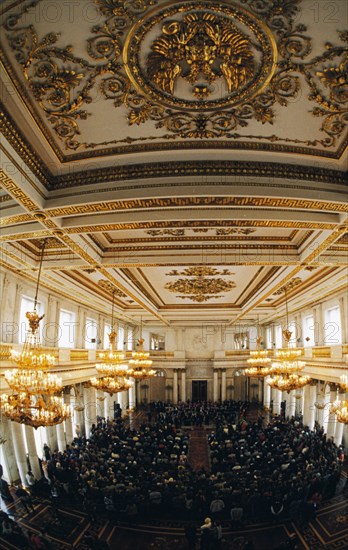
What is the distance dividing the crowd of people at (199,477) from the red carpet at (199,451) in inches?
33.1

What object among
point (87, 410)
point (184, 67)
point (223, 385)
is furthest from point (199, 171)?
point (223, 385)

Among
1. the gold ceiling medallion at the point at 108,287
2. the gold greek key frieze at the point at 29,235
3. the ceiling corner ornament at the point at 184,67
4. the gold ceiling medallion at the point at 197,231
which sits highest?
the ceiling corner ornament at the point at 184,67

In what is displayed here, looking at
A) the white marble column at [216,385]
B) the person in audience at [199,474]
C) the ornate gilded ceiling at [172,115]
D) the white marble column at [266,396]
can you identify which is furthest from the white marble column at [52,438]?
the white marble column at [266,396]

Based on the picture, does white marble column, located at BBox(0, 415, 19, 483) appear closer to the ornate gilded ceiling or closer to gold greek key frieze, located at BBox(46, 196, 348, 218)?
the ornate gilded ceiling

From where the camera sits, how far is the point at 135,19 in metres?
3.12

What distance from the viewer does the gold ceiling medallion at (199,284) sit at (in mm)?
12438

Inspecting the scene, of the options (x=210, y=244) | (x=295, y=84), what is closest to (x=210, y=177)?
(x=295, y=84)

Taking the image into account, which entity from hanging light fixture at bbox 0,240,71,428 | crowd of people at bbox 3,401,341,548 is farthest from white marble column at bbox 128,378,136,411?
hanging light fixture at bbox 0,240,71,428

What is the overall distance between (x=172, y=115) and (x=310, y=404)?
62.4ft

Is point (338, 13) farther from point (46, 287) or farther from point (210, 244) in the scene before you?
point (46, 287)

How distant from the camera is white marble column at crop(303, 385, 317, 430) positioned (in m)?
19.2

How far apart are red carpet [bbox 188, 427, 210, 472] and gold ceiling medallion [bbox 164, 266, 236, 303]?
6979 millimetres

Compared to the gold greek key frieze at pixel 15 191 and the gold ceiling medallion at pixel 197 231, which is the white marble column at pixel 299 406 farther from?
the gold greek key frieze at pixel 15 191

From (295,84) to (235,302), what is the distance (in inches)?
616
